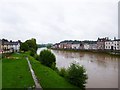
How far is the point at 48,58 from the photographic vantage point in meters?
31.7

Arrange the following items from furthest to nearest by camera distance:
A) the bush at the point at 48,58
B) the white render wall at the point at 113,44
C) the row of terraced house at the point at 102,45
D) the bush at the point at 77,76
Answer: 1. the row of terraced house at the point at 102,45
2. the white render wall at the point at 113,44
3. the bush at the point at 48,58
4. the bush at the point at 77,76

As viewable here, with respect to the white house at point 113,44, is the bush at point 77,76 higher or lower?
lower

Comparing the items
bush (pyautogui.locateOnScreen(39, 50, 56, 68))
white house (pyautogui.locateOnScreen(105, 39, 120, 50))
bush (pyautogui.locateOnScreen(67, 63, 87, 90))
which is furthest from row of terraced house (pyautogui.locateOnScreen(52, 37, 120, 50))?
bush (pyautogui.locateOnScreen(67, 63, 87, 90))

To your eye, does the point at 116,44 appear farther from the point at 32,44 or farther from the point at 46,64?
the point at 46,64

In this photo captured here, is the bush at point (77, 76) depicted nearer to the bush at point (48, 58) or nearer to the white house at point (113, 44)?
the bush at point (48, 58)

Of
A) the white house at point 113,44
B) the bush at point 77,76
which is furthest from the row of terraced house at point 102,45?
the bush at point 77,76

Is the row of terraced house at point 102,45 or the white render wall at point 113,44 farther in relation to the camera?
the row of terraced house at point 102,45

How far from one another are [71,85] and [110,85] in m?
4.42

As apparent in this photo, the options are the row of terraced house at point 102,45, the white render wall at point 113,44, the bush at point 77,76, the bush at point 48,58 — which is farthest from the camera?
the row of terraced house at point 102,45

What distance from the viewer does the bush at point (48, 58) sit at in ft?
102

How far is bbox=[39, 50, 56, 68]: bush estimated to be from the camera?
1228 inches

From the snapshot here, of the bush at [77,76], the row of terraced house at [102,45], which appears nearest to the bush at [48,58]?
the bush at [77,76]

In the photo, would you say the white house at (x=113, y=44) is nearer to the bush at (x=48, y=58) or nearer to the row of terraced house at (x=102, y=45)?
the row of terraced house at (x=102, y=45)

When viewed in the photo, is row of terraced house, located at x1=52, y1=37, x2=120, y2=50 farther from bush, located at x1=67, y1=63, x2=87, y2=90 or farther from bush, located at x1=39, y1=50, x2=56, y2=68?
bush, located at x1=67, y1=63, x2=87, y2=90
